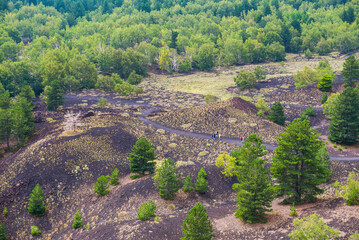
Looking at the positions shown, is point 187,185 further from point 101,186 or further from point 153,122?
point 153,122

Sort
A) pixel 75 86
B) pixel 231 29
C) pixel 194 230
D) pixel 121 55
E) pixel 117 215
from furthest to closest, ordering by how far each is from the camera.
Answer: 1. pixel 231 29
2. pixel 121 55
3. pixel 75 86
4. pixel 117 215
5. pixel 194 230

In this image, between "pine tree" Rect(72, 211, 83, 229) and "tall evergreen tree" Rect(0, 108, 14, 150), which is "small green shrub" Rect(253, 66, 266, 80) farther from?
"pine tree" Rect(72, 211, 83, 229)

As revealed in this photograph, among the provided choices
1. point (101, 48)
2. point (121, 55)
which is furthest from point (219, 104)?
point (101, 48)

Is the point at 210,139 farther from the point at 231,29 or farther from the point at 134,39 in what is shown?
the point at 231,29

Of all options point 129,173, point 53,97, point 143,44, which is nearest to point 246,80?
point 53,97

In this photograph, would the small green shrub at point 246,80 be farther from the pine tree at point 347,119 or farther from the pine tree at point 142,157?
the pine tree at point 142,157

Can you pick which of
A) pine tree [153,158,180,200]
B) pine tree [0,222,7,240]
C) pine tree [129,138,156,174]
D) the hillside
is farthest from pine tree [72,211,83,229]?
the hillside
